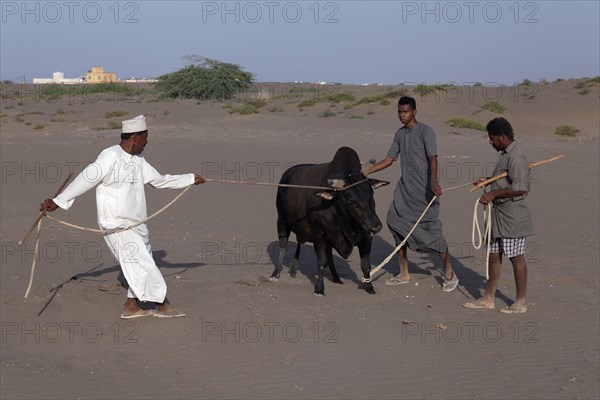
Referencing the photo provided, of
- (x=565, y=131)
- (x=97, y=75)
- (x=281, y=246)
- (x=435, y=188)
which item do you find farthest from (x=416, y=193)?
(x=97, y=75)

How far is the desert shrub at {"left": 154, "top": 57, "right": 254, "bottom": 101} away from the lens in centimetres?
4962

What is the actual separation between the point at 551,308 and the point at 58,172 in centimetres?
1383

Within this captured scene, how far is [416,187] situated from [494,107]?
25.7m

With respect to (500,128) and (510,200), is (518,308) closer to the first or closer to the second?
(510,200)

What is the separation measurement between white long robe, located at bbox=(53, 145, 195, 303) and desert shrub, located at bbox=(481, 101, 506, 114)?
89.8ft

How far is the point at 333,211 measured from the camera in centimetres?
947

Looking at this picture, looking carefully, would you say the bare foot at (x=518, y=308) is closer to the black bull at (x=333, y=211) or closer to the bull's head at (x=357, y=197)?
the black bull at (x=333, y=211)

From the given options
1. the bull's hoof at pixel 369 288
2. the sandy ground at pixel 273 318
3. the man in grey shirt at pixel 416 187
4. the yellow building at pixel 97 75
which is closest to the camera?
the sandy ground at pixel 273 318

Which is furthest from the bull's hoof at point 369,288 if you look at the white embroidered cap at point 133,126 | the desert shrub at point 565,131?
the desert shrub at point 565,131

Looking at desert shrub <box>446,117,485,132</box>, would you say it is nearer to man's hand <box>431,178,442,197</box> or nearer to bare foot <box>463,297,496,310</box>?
man's hand <box>431,178,442,197</box>

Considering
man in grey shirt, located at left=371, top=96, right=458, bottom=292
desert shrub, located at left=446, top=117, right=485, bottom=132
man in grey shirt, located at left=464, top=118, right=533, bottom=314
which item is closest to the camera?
man in grey shirt, located at left=464, top=118, right=533, bottom=314

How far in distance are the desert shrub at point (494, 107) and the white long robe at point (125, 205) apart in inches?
1078

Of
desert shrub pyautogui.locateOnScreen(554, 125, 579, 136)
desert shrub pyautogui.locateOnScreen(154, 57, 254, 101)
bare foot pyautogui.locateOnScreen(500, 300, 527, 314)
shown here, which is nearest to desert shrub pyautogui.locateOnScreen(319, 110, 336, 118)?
desert shrub pyautogui.locateOnScreen(554, 125, 579, 136)

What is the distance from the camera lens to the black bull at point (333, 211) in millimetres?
9047
